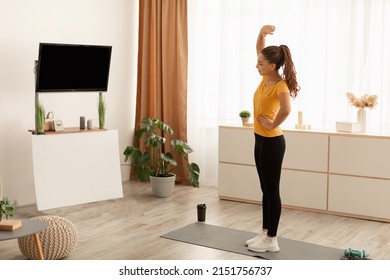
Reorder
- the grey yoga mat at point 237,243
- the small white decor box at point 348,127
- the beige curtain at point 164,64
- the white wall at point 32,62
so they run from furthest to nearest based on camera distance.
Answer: the beige curtain at point 164,64 < the white wall at point 32,62 < the small white decor box at point 348,127 < the grey yoga mat at point 237,243

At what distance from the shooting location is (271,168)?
3986 millimetres

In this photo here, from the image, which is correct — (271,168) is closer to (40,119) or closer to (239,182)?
(239,182)

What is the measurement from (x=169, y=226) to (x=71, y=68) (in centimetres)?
183

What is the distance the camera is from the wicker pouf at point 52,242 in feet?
12.9

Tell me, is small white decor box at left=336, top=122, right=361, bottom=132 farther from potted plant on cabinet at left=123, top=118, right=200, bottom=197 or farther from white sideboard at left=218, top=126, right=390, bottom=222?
potted plant on cabinet at left=123, top=118, right=200, bottom=197

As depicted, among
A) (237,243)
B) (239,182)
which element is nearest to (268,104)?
(237,243)

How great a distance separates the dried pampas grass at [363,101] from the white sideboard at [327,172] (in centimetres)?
32

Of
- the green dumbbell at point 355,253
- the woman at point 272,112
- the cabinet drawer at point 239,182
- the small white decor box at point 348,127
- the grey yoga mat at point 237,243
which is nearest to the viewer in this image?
the woman at point 272,112

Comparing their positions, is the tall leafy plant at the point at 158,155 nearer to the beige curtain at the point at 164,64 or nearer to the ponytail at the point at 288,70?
the beige curtain at the point at 164,64

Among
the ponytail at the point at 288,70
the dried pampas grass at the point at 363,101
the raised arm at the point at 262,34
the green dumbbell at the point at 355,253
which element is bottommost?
the green dumbbell at the point at 355,253

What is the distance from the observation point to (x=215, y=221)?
5.15 metres

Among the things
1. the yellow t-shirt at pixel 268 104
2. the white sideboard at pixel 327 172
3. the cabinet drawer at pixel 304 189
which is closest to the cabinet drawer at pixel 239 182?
the white sideboard at pixel 327 172

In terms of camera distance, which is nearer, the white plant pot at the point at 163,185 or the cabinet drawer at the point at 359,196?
the cabinet drawer at the point at 359,196

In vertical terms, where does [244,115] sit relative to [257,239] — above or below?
above
